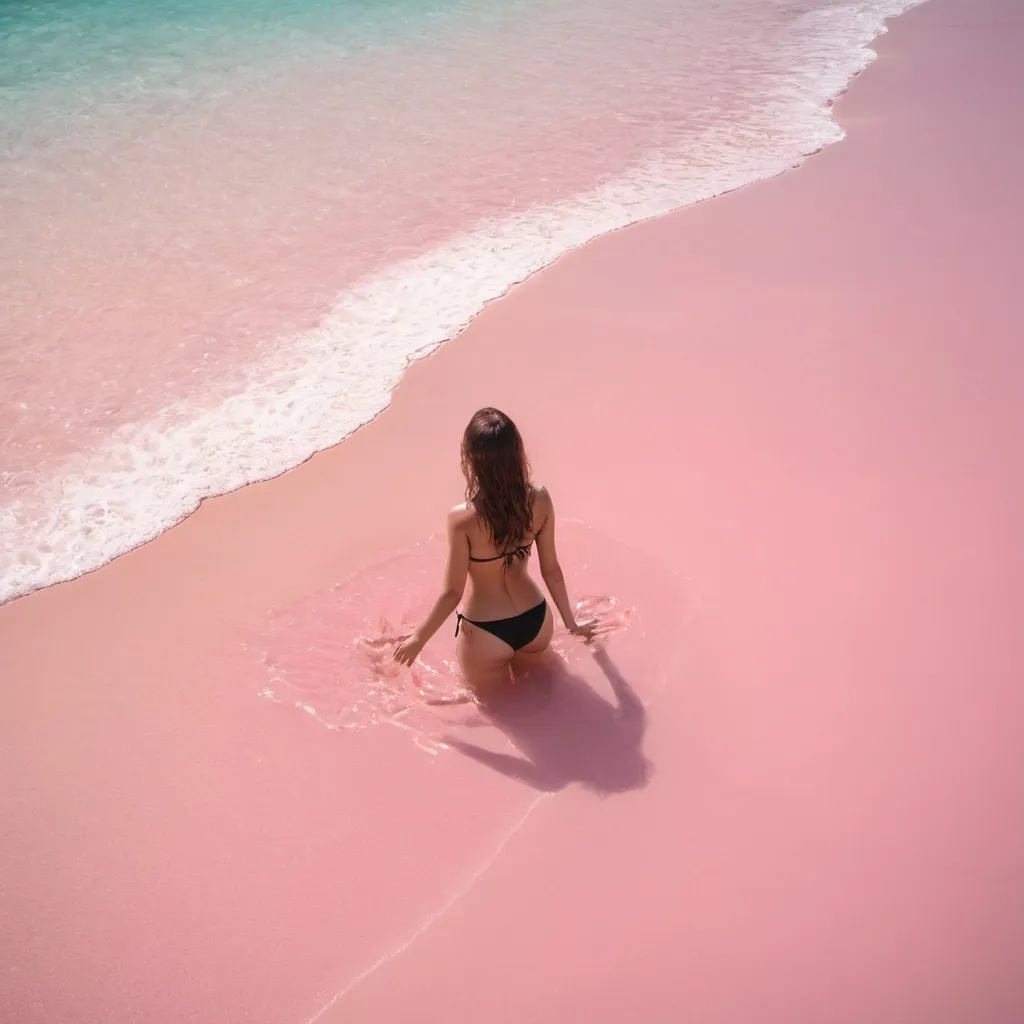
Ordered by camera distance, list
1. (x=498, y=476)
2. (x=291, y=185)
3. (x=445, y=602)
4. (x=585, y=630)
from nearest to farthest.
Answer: (x=498, y=476), (x=445, y=602), (x=585, y=630), (x=291, y=185)

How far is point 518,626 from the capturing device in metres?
3.59

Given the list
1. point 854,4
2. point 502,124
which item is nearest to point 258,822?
point 502,124

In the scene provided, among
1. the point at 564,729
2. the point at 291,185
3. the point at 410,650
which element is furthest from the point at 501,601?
the point at 291,185

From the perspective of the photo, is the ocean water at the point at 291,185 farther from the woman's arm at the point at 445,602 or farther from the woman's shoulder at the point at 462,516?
the woman's shoulder at the point at 462,516

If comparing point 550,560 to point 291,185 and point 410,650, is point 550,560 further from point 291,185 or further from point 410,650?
point 291,185

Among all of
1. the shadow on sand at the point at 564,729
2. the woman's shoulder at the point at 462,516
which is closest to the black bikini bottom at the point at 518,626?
the shadow on sand at the point at 564,729

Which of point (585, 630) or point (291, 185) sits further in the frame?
point (291, 185)

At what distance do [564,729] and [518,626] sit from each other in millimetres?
428

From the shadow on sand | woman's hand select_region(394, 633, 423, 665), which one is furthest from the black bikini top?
the shadow on sand

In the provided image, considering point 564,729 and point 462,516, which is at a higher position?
point 462,516

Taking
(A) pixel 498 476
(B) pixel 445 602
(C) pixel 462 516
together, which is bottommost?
(B) pixel 445 602

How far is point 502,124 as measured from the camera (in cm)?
944

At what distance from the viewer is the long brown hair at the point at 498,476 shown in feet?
10.5

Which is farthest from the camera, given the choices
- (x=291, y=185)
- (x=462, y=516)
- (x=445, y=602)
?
(x=291, y=185)
